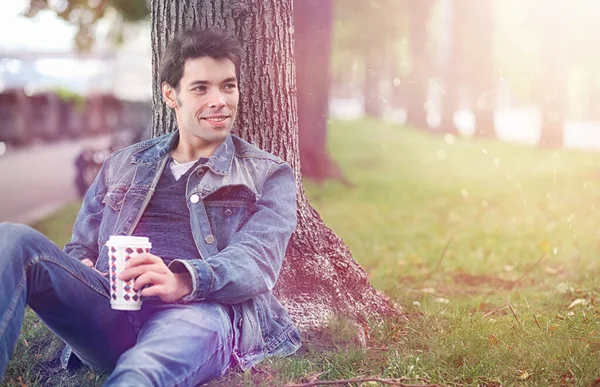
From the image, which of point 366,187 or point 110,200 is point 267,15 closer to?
point 110,200

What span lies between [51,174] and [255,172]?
12.1 meters

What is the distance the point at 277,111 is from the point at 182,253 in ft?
3.93

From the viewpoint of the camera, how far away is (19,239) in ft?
9.47

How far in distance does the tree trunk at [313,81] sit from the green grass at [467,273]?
0.46 metres

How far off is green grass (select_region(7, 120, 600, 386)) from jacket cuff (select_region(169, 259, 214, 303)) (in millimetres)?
531

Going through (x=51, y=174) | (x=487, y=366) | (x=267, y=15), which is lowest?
(x=51, y=174)

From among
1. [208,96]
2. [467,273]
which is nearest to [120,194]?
[208,96]

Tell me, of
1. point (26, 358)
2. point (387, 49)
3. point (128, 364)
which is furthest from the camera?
point (387, 49)

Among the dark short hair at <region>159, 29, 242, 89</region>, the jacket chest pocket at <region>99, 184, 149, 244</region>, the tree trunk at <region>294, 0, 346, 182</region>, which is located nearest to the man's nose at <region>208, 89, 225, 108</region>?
the dark short hair at <region>159, 29, 242, 89</region>

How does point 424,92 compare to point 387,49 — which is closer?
point 424,92

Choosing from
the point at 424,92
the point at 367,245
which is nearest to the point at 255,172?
the point at 367,245

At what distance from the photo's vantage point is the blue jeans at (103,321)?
9.23 ft

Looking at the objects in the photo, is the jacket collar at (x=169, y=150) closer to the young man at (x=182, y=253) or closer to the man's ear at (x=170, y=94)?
the young man at (x=182, y=253)

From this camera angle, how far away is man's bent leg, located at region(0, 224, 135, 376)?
2.84m
